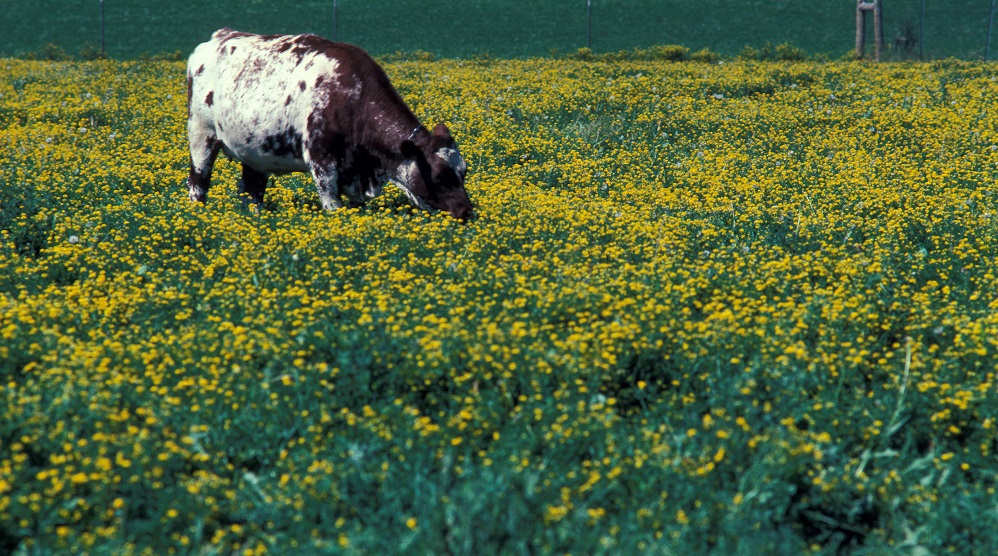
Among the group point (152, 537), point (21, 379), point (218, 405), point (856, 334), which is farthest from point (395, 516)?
point (856, 334)

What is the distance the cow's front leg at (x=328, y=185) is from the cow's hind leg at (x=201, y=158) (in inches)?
65.8

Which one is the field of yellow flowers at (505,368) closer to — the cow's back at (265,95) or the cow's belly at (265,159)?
the cow's belly at (265,159)

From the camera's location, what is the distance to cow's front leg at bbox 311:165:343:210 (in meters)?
8.45

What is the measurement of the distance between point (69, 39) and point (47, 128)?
100ft

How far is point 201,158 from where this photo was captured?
9656 millimetres

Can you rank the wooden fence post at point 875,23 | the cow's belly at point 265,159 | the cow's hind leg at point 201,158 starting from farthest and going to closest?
the wooden fence post at point 875,23 < the cow's hind leg at point 201,158 < the cow's belly at point 265,159

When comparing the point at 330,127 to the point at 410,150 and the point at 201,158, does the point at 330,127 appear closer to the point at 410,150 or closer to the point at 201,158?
the point at 410,150

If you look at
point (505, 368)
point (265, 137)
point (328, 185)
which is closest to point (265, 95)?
point (265, 137)

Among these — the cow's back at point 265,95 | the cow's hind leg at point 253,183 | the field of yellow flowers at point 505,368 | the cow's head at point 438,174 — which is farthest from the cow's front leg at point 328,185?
the cow's hind leg at point 253,183

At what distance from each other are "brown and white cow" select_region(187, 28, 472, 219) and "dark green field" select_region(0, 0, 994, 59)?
26899 mm

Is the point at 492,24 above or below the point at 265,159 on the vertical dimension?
above

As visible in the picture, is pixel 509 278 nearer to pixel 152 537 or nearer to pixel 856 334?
pixel 856 334

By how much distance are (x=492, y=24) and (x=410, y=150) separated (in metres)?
38.0

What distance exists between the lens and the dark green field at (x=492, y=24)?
39.1 meters
